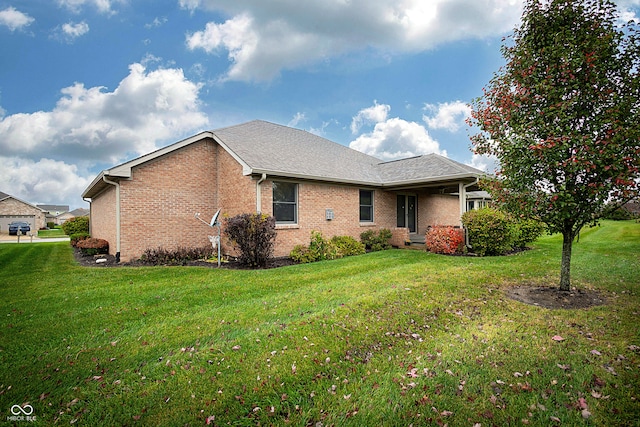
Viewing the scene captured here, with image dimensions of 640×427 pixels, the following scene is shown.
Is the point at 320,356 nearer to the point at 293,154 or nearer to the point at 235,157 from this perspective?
the point at 235,157

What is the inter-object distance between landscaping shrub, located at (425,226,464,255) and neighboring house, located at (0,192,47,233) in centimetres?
5144

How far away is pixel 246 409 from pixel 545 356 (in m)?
3.45

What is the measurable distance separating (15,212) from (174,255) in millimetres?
47389

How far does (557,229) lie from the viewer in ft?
19.8

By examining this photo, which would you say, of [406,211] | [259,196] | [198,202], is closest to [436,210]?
[406,211]

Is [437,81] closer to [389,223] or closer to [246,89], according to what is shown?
[389,223]

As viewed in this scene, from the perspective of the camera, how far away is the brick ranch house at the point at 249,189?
10922 mm

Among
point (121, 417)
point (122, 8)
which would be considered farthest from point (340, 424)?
point (122, 8)

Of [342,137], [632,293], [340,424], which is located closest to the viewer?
[340,424]

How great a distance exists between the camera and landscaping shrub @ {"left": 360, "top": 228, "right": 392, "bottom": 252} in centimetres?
1374

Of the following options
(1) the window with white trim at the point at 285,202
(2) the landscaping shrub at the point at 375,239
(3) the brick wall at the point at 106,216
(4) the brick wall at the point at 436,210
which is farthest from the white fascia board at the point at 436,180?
(3) the brick wall at the point at 106,216

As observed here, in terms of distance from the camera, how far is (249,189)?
11062 millimetres

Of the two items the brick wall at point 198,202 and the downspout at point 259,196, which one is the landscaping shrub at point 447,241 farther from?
the downspout at point 259,196

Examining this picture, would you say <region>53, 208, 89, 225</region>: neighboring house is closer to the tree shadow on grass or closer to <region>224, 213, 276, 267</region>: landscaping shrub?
<region>224, 213, 276, 267</region>: landscaping shrub
